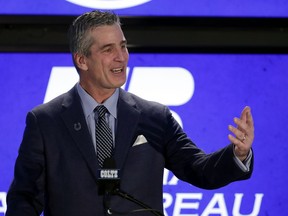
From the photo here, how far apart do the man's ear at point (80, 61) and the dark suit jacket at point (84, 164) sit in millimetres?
102

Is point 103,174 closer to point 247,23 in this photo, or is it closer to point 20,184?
point 20,184

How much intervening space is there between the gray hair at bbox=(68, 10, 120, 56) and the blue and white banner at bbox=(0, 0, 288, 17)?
Answer: 1137 millimetres

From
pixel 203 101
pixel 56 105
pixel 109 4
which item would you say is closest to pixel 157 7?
pixel 109 4

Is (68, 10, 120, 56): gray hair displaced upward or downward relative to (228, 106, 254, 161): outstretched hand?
upward

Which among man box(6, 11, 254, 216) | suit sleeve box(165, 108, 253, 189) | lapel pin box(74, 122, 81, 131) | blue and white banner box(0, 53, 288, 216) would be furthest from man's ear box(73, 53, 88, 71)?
blue and white banner box(0, 53, 288, 216)

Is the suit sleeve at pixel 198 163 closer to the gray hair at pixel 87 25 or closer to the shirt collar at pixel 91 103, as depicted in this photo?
the shirt collar at pixel 91 103

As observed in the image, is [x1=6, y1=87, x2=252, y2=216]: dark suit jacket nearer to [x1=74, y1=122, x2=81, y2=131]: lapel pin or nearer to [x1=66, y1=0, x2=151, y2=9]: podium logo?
[x1=74, y1=122, x2=81, y2=131]: lapel pin

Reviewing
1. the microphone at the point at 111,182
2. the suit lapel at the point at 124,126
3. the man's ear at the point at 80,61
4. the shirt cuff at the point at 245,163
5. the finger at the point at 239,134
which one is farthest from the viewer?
the man's ear at the point at 80,61

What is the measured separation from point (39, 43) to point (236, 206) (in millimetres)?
1281

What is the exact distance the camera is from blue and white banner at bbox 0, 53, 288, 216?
12.0 ft

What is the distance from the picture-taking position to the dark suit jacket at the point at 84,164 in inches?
95.2

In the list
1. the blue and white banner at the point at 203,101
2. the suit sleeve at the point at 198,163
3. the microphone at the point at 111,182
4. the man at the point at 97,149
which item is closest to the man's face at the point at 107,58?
the man at the point at 97,149

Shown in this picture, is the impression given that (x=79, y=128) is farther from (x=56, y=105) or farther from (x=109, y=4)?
(x=109, y=4)

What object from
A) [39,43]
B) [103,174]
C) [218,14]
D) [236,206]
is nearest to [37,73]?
[39,43]
